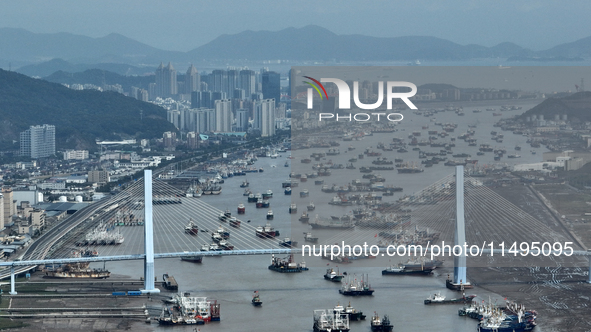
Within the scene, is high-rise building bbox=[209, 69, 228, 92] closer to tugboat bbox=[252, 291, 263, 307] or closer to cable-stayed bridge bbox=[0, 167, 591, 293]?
cable-stayed bridge bbox=[0, 167, 591, 293]

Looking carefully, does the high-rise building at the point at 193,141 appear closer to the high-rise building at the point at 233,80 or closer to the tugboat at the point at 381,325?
the high-rise building at the point at 233,80

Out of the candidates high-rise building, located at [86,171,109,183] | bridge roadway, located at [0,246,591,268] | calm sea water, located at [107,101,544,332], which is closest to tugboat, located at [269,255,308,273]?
calm sea water, located at [107,101,544,332]

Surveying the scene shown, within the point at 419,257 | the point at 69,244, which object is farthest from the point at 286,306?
the point at 69,244

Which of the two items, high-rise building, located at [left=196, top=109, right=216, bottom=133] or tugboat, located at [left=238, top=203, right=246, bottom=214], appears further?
high-rise building, located at [left=196, top=109, right=216, bottom=133]

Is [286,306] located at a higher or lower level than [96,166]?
lower

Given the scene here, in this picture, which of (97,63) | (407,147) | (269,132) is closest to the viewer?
(407,147)

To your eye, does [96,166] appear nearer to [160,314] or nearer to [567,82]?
[567,82]

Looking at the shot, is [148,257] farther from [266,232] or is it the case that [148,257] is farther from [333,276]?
[266,232]
